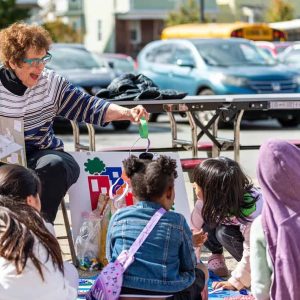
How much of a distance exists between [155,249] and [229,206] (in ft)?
3.38

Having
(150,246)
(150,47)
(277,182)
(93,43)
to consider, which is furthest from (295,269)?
(93,43)

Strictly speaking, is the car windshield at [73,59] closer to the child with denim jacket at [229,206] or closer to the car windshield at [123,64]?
the car windshield at [123,64]

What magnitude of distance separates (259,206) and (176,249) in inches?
43.2

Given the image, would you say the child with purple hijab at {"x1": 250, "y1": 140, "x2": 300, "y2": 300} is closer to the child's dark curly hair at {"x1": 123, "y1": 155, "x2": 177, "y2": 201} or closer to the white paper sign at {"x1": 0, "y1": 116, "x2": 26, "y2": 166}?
the child's dark curly hair at {"x1": 123, "y1": 155, "x2": 177, "y2": 201}

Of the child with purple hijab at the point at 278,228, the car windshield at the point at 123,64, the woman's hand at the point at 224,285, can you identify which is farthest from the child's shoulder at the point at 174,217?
the car windshield at the point at 123,64

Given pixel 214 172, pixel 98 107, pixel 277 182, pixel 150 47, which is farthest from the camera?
pixel 150 47

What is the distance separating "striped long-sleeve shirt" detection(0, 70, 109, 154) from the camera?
5.39 metres

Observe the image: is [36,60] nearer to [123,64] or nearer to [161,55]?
[161,55]

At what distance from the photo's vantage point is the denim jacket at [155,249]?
13.2ft

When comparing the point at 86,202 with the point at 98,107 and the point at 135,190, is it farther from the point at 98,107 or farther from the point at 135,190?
the point at 135,190

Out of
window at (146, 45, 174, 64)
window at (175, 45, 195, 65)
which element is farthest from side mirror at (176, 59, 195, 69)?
window at (146, 45, 174, 64)

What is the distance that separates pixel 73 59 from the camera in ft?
50.8

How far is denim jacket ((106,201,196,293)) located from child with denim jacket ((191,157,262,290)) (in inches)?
32.3

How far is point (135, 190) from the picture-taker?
409 centimetres
